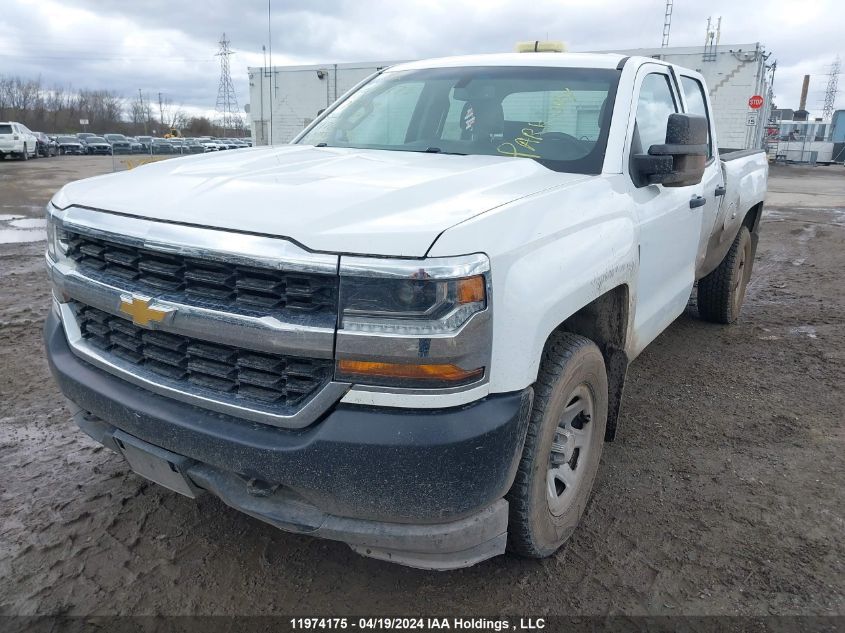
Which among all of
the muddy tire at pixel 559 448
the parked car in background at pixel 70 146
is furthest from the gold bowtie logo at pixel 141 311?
the parked car in background at pixel 70 146

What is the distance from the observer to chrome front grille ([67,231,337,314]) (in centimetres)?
184

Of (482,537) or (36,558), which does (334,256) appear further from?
(36,558)

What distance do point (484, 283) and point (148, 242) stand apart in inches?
40.8

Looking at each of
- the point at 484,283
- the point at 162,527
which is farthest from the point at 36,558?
the point at 484,283

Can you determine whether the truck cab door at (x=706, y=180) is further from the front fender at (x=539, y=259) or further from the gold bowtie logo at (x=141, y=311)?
the gold bowtie logo at (x=141, y=311)

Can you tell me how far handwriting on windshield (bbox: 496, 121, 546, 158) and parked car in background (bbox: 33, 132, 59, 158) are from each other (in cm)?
3773

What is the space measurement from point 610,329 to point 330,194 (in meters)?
1.33

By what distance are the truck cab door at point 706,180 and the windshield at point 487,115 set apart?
1.10m

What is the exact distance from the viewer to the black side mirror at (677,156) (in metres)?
2.78

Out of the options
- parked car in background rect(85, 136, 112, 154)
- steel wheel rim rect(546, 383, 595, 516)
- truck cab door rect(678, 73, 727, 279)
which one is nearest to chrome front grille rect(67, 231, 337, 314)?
steel wheel rim rect(546, 383, 595, 516)

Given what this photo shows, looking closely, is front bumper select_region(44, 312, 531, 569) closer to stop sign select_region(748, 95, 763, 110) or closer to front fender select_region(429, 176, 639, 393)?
front fender select_region(429, 176, 639, 393)

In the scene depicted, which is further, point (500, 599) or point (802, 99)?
point (802, 99)

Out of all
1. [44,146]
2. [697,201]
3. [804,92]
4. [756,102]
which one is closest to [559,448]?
[697,201]

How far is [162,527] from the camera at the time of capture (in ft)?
Result: 8.91
